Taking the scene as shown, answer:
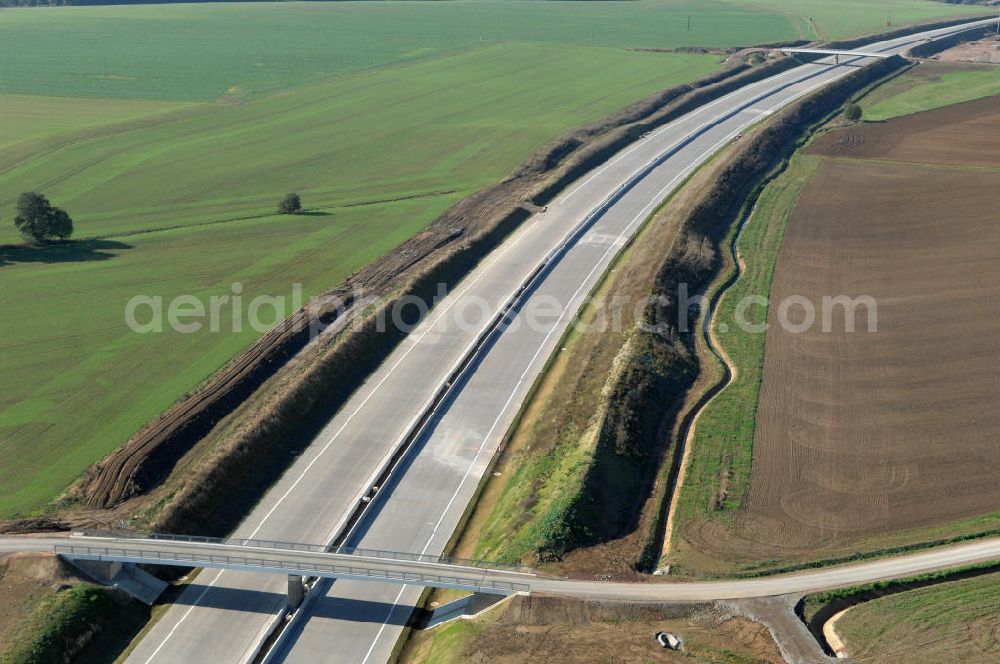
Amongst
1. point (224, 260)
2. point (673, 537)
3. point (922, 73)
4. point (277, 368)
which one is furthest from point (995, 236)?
point (922, 73)

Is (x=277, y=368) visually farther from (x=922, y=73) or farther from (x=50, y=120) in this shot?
(x=922, y=73)

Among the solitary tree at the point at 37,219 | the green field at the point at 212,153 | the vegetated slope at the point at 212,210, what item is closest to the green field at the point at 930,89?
the green field at the point at 212,153

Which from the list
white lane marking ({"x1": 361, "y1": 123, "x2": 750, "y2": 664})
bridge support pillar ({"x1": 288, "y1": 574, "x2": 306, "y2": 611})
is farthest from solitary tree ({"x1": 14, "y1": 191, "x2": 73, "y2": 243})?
bridge support pillar ({"x1": 288, "y1": 574, "x2": 306, "y2": 611})

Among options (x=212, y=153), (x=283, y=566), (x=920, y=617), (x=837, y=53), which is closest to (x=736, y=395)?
(x=920, y=617)

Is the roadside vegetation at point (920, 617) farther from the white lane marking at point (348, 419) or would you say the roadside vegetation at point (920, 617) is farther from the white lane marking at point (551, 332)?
the white lane marking at point (348, 419)

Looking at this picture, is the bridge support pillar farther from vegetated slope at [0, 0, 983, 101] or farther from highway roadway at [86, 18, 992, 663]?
vegetated slope at [0, 0, 983, 101]
